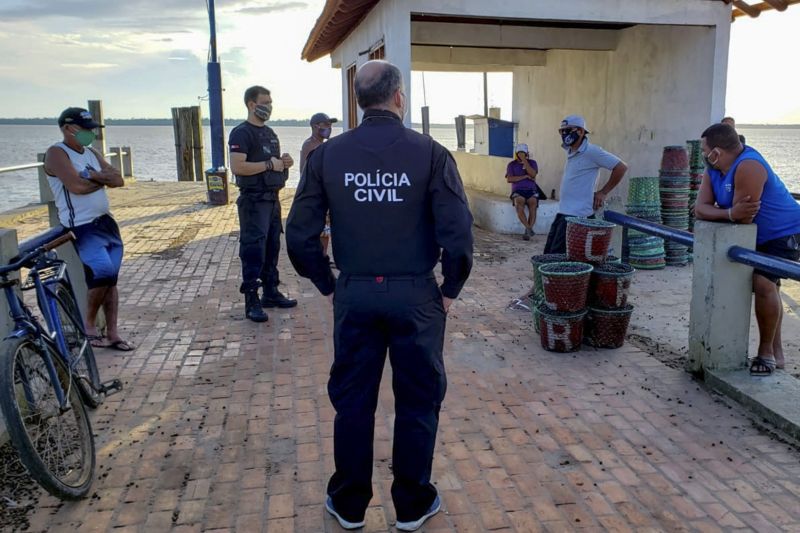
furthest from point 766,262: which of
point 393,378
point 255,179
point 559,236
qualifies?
point 255,179

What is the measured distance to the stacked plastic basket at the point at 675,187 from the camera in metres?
9.48

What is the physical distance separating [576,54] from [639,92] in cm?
233

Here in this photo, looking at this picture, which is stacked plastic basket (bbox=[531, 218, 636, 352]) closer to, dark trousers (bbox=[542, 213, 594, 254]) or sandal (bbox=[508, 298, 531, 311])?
dark trousers (bbox=[542, 213, 594, 254])

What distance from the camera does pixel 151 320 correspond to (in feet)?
22.0

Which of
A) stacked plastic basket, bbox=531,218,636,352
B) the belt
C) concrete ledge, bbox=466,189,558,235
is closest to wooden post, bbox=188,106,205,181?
concrete ledge, bbox=466,189,558,235

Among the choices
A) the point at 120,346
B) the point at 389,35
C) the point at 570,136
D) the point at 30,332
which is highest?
the point at 389,35

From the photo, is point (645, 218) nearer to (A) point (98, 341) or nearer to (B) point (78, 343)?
(A) point (98, 341)

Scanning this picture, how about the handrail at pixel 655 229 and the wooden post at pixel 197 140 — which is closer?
the handrail at pixel 655 229

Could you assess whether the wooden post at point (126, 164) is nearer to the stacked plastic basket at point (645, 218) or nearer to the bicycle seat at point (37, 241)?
the stacked plastic basket at point (645, 218)

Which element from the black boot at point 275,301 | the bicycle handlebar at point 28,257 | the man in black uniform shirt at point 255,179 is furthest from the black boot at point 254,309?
the bicycle handlebar at point 28,257

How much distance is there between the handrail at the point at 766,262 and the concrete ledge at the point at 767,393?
0.81 m

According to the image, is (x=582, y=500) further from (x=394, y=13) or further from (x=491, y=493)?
(x=394, y=13)

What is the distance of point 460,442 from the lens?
161 inches

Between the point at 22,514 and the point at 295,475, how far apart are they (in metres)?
1.31
